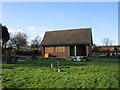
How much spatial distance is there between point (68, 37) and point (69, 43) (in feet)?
7.67

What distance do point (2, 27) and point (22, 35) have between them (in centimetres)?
2611

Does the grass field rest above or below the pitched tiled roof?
below

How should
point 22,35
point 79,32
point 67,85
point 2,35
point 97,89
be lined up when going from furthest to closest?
point 22,35, point 2,35, point 79,32, point 67,85, point 97,89

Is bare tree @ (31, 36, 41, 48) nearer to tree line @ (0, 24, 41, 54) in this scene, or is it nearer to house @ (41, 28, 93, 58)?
tree line @ (0, 24, 41, 54)

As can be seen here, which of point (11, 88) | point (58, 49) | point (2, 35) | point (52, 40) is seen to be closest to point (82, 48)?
point (58, 49)

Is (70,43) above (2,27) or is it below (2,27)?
below

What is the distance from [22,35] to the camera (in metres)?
60.2

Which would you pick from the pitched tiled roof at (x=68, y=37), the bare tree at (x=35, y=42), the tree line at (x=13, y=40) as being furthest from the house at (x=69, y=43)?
the bare tree at (x=35, y=42)

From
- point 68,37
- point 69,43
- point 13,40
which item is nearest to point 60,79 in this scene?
point 69,43

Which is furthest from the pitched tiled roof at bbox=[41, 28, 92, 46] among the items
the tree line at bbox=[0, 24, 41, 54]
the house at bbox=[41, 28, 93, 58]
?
the tree line at bbox=[0, 24, 41, 54]

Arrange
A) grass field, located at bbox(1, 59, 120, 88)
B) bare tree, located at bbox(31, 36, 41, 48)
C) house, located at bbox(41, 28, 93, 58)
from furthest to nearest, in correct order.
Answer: bare tree, located at bbox(31, 36, 41, 48) < house, located at bbox(41, 28, 93, 58) < grass field, located at bbox(1, 59, 120, 88)

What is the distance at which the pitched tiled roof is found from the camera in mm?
27422

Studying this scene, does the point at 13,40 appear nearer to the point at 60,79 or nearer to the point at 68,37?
the point at 68,37

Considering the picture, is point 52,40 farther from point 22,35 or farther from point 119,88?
point 22,35
